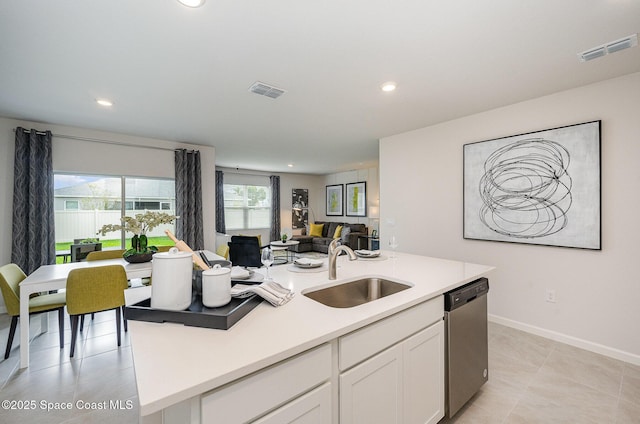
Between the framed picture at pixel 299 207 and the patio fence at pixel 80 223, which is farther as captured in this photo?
the framed picture at pixel 299 207

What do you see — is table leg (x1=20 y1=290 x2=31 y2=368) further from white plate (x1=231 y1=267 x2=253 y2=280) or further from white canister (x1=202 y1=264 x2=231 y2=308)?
white canister (x1=202 y1=264 x2=231 y2=308)

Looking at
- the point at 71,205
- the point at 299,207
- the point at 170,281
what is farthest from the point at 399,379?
the point at 299,207

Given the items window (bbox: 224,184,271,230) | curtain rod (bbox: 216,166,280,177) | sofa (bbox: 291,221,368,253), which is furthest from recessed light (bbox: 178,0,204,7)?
window (bbox: 224,184,271,230)

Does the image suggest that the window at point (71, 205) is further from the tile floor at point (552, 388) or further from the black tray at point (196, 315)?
the tile floor at point (552, 388)

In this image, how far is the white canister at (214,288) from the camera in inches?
43.4

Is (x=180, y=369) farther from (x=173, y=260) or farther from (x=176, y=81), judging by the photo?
(x=176, y=81)

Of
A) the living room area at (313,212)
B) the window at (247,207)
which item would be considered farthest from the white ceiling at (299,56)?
the window at (247,207)

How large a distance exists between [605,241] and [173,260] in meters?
3.53

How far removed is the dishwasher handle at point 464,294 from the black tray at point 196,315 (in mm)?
1203

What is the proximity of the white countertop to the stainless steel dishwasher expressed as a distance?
23cm

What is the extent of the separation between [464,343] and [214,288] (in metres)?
1.59

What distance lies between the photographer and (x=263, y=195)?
8648mm

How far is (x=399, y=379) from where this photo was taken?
4.43ft

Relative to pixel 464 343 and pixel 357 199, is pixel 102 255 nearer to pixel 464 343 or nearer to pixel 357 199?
pixel 464 343
